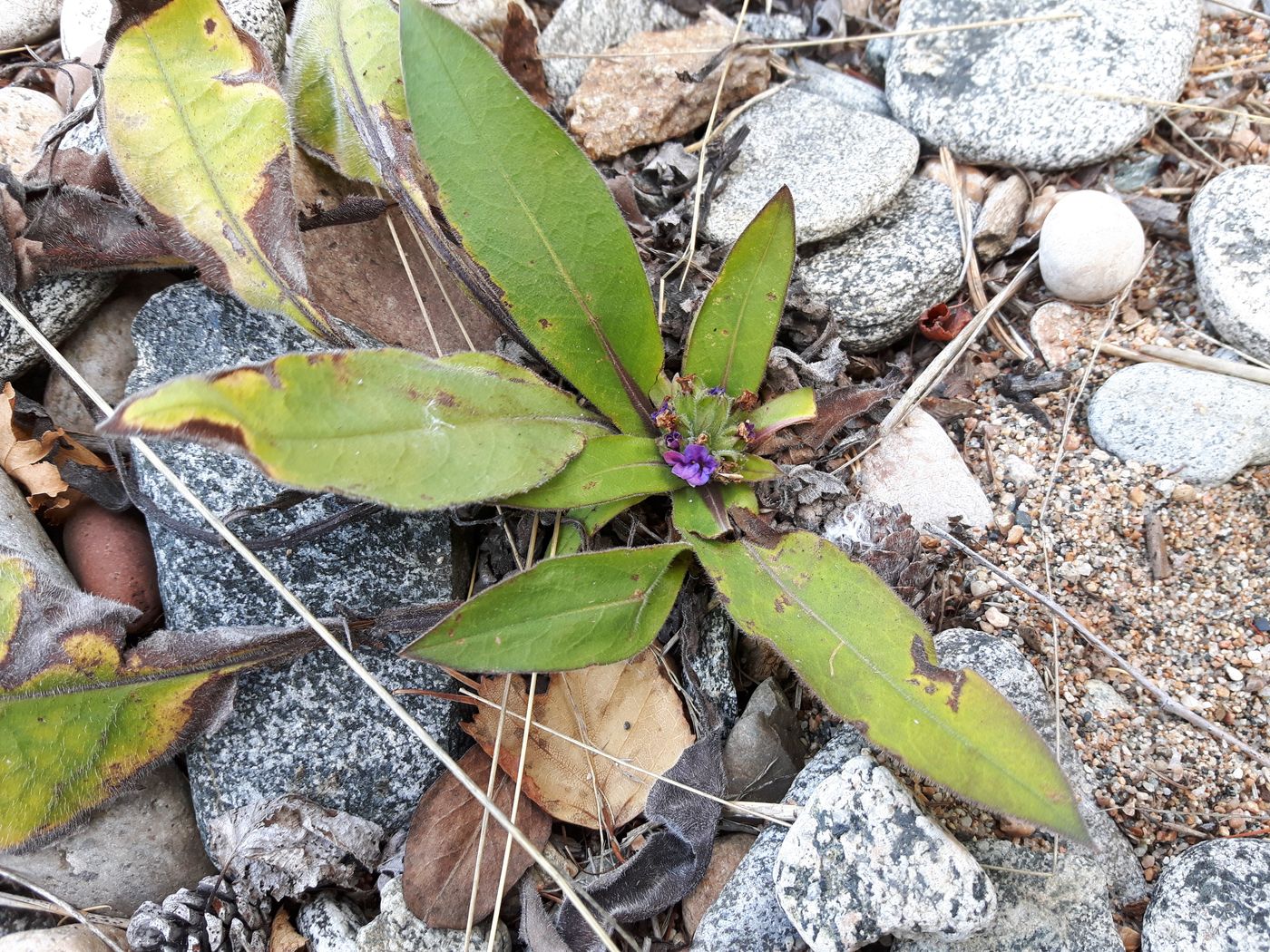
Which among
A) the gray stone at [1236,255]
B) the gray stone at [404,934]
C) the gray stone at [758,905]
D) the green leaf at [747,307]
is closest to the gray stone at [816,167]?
the green leaf at [747,307]

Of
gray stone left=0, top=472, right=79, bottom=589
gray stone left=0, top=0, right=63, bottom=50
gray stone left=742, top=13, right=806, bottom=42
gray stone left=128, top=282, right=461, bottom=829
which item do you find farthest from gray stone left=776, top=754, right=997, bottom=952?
gray stone left=0, top=0, right=63, bottom=50

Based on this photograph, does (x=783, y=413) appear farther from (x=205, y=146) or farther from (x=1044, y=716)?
(x=205, y=146)

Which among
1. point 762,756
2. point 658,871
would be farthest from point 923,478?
point 658,871

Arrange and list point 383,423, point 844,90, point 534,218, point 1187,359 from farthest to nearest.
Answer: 1. point 844,90
2. point 1187,359
3. point 534,218
4. point 383,423

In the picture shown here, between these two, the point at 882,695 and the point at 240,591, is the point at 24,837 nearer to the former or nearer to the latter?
the point at 240,591

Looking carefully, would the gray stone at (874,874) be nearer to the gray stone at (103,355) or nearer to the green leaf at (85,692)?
the green leaf at (85,692)

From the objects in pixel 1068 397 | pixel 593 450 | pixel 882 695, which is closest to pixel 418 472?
pixel 593 450
